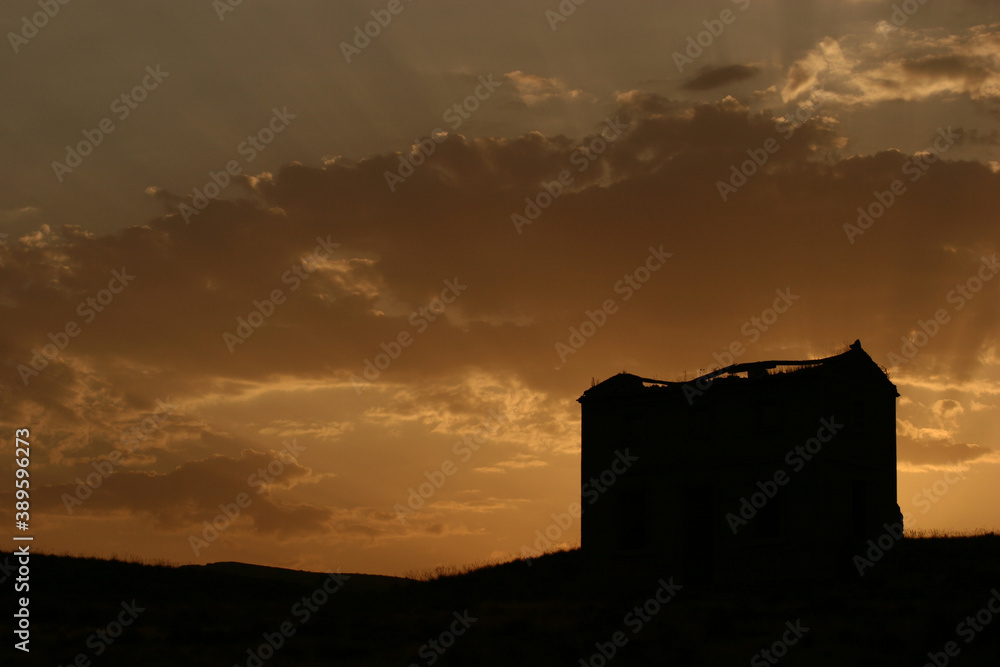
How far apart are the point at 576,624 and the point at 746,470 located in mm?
8548

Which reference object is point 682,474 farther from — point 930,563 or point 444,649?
point 444,649

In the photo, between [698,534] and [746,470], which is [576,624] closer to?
[698,534]

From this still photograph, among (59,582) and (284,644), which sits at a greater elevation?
(59,582)

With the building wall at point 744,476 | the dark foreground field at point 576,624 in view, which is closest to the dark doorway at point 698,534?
the building wall at point 744,476

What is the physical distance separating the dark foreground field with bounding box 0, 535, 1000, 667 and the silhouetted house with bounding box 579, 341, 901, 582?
1.11 m

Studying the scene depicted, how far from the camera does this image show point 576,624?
2661 cm

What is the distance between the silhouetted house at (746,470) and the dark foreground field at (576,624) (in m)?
1.11

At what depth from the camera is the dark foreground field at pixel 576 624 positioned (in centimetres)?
2316

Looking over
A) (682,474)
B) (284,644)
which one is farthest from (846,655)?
(284,644)

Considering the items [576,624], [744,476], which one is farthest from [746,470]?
[576,624]

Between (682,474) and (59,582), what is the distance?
78.0 ft

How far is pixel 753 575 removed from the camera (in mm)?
31516

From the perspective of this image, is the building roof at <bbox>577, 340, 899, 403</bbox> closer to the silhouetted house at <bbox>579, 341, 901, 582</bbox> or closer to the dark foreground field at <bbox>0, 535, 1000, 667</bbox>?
the silhouetted house at <bbox>579, 341, 901, 582</bbox>

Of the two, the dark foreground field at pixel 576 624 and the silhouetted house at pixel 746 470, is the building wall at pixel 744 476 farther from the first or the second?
the dark foreground field at pixel 576 624
